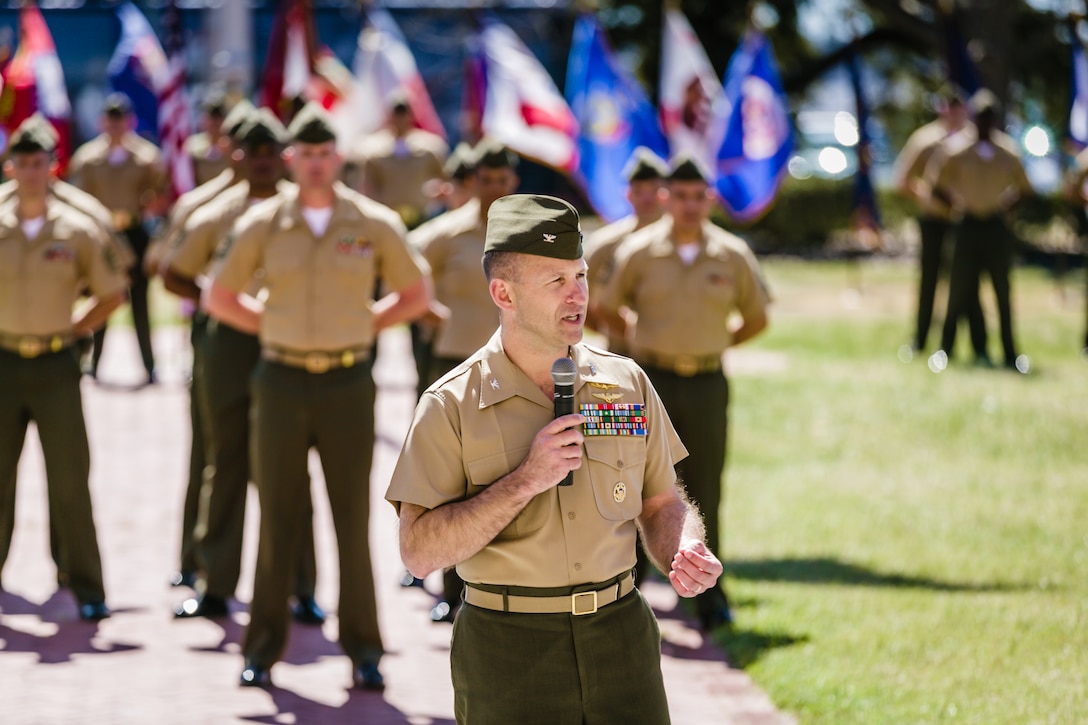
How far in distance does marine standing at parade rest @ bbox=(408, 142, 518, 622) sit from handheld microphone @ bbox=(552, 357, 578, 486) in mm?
4989

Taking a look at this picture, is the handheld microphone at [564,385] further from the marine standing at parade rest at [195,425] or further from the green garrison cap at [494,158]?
the marine standing at parade rest at [195,425]

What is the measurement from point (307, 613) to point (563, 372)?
521 cm

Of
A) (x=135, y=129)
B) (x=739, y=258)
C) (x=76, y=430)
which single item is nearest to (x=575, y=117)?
(x=739, y=258)

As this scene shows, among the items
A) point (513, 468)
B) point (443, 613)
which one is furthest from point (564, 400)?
point (443, 613)

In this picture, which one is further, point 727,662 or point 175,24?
point 175,24

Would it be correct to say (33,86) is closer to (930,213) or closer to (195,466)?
(195,466)

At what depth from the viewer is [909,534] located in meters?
10.4

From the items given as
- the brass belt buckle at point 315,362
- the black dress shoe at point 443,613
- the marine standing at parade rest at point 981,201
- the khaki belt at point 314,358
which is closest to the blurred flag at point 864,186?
the marine standing at parade rest at point 981,201

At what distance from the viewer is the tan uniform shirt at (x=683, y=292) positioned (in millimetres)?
8359

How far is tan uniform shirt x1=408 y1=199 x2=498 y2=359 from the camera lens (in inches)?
359

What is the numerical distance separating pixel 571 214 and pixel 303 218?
3449 mm

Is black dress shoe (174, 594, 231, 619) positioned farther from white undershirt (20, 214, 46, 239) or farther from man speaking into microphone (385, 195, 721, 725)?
man speaking into microphone (385, 195, 721, 725)

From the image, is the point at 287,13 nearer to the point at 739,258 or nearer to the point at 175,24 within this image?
the point at 175,24

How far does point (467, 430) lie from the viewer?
412 centimetres
